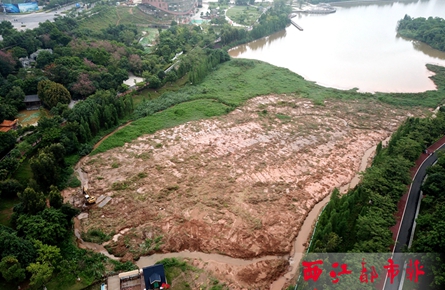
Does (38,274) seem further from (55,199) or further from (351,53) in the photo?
(351,53)

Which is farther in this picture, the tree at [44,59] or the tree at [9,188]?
A: the tree at [44,59]

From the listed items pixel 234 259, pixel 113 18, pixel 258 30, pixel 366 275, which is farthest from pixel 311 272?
pixel 113 18

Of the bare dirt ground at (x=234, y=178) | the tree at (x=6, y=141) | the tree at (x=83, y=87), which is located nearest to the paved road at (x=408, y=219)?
the bare dirt ground at (x=234, y=178)

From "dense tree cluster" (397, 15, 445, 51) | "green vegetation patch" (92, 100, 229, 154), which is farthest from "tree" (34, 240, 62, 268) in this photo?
"dense tree cluster" (397, 15, 445, 51)

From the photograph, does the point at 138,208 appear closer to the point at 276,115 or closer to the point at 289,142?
the point at 289,142

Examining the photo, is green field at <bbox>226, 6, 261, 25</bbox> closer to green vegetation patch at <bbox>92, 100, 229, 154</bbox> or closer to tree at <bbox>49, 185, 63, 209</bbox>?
green vegetation patch at <bbox>92, 100, 229, 154</bbox>

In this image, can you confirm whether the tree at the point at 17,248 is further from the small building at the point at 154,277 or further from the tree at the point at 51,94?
the tree at the point at 51,94

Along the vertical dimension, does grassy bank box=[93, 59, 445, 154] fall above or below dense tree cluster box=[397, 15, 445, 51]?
below
